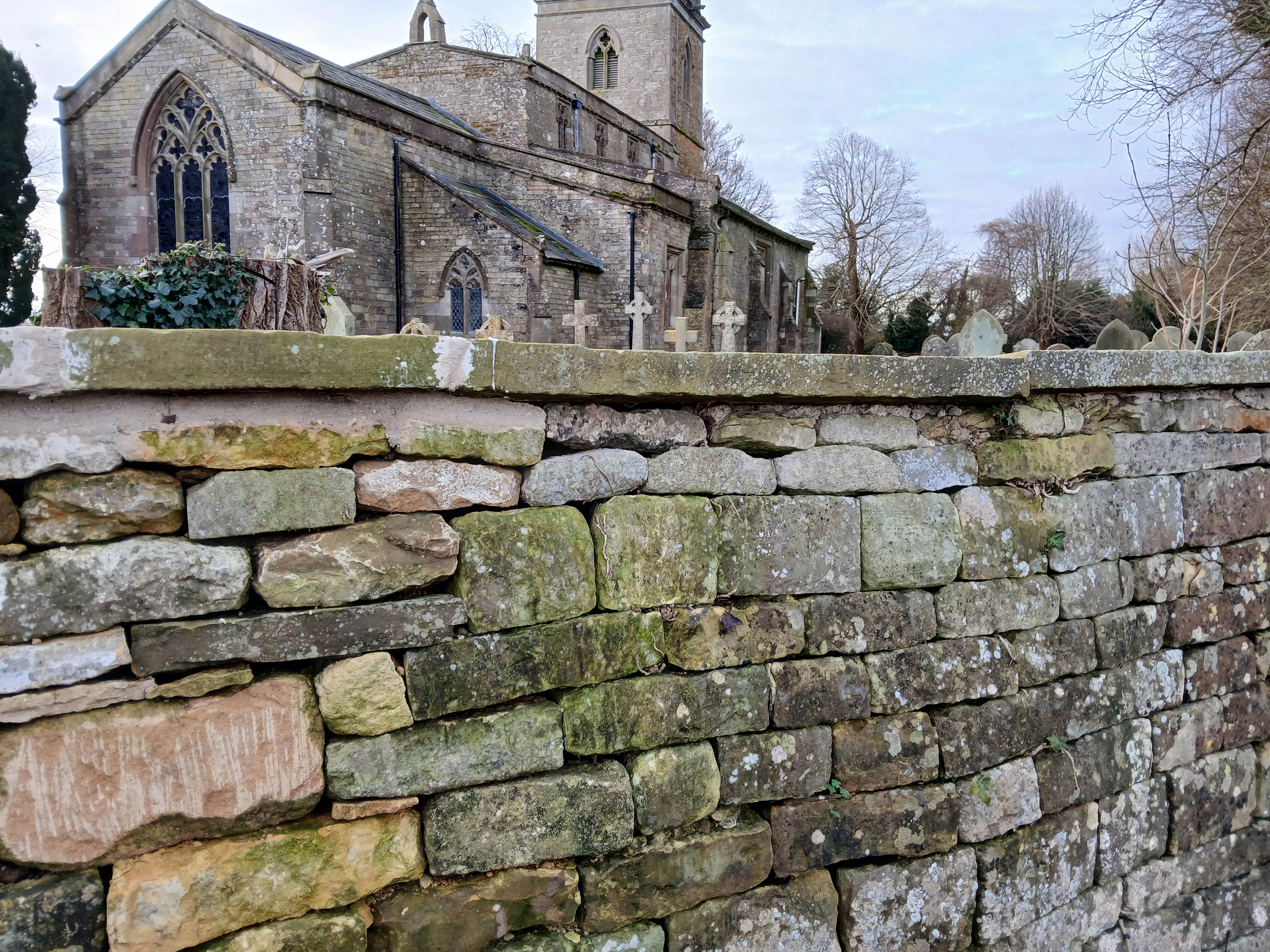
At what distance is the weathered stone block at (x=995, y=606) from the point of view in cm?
347

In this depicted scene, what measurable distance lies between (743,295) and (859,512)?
87.5 ft

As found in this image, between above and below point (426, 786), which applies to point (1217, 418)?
above

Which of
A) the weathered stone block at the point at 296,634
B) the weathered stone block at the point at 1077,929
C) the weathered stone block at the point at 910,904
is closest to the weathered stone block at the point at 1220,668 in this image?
the weathered stone block at the point at 1077,929

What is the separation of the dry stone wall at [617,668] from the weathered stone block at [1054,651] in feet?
0.05

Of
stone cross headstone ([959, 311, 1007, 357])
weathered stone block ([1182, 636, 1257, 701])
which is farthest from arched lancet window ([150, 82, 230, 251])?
weathered stone block ([1182, 636, 1257, 701])

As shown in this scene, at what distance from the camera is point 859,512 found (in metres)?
3.29

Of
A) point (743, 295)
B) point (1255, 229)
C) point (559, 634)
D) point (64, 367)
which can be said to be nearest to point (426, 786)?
point (559, 634)

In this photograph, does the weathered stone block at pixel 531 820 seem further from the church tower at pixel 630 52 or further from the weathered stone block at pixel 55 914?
the church tower at pixel 630 52

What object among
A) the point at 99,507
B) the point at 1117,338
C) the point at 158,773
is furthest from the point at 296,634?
the point at 1117,338

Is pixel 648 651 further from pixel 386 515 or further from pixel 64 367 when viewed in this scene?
pixel 64 367

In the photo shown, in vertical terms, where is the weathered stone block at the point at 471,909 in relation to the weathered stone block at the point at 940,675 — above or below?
below

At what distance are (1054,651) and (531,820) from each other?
245cm

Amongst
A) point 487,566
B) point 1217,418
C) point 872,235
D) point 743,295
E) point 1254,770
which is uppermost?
point 872,235

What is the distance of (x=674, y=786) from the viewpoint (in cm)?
294
